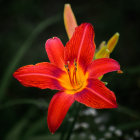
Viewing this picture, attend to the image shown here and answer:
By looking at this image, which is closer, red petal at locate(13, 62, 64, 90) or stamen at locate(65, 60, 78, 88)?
red petal at locate(13, 62, 64, 90)

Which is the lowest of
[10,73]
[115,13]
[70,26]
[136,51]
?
[136,51]

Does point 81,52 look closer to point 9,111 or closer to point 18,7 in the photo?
point 9,111

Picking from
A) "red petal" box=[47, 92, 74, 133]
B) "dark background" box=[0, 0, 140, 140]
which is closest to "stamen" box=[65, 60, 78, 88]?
"red petal" box=[47, 92, 74, 133]

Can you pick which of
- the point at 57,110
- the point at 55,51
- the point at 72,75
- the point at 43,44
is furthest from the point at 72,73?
the point at 43,44

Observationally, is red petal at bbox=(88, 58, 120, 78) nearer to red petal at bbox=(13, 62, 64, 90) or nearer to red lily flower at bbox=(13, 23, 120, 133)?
red lily flower at bbox=(13, 23, 120, 133)

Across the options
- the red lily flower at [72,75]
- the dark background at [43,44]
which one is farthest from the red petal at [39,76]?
the dark background at [43,44]

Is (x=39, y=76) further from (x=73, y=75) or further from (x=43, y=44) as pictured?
(x=43, y=44)

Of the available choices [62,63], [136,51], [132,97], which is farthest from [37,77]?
[136,51]
